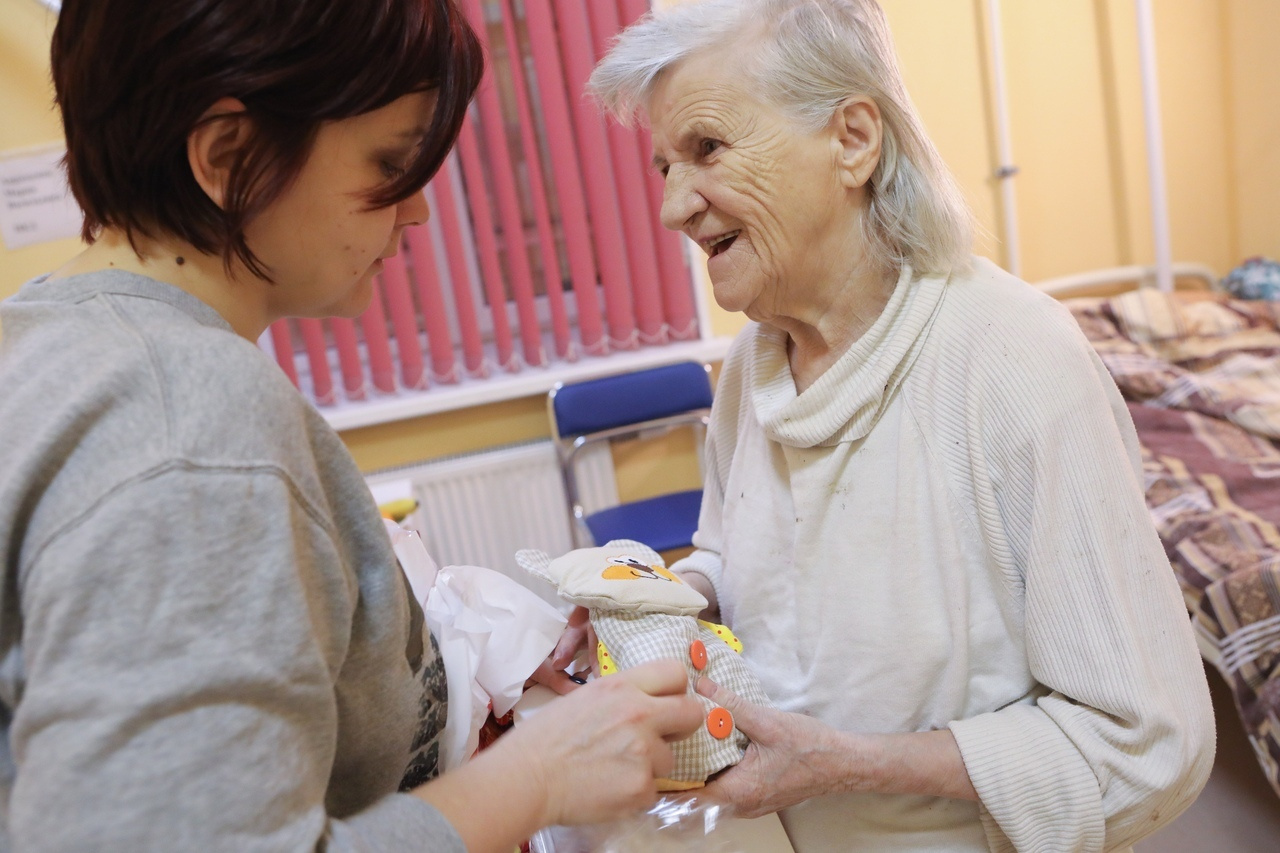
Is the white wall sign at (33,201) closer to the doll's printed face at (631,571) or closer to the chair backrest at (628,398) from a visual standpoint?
the chair backrest at (628,398)

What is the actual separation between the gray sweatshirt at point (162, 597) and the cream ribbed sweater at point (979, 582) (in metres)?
0.63

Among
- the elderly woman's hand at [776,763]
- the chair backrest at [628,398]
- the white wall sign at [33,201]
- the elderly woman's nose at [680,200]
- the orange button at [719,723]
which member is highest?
the white wall sign at [33,201]

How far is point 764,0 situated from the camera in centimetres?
112

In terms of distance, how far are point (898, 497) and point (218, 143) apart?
0.79m

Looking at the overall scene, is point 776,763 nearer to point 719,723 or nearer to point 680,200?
point 719,723

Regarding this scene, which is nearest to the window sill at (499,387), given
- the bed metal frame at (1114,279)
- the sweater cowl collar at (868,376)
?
the bed metal frame at (1114,279)

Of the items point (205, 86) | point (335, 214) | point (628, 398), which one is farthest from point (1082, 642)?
point (628, 398)

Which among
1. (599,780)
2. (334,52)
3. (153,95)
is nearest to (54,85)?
(153,95)

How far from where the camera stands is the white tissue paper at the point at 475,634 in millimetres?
907

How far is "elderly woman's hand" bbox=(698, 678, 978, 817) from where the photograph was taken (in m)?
0.98

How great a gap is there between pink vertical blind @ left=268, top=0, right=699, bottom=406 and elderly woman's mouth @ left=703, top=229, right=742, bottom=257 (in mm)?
2077

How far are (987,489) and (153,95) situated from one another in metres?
0.88

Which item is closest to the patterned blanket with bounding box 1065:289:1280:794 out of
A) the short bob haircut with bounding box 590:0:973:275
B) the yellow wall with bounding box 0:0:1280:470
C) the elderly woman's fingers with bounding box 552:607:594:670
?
the yellow wall with bounding box 0:0:1280:470

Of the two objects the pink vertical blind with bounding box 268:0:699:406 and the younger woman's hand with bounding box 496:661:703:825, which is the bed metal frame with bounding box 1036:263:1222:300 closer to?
the pink vertical blind with bounding box 268:0:699:406
